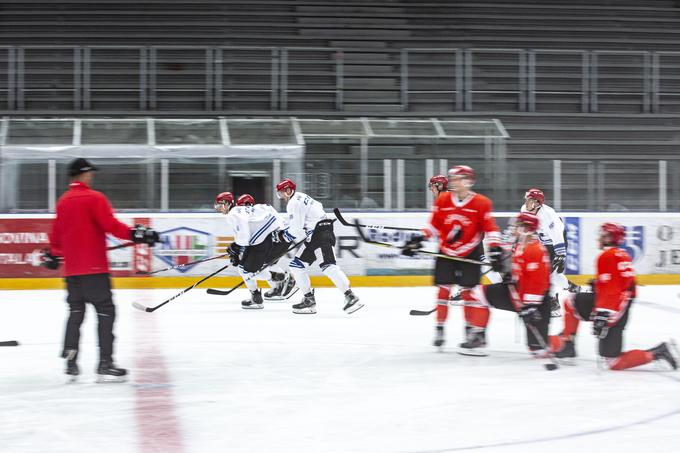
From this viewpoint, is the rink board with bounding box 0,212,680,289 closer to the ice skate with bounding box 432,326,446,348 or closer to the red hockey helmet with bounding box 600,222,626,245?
the ice skate with bounding box 432,326,446,348

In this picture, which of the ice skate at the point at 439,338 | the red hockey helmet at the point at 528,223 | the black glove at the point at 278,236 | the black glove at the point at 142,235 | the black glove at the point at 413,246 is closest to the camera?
the black glove at the point at 142,235

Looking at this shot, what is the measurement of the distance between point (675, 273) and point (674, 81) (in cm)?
614

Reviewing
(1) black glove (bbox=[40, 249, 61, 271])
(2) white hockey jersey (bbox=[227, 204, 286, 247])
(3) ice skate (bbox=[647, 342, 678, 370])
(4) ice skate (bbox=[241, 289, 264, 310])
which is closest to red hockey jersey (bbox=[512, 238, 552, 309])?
(3) ice skate (bbox=[647, 342, 678, 370])

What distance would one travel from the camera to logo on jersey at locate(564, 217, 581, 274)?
13.4 meters

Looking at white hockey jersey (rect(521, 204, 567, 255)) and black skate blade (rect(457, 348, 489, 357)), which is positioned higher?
white hockey jersey (rect(521, 204, 567, 255))

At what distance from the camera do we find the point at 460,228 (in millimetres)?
6844

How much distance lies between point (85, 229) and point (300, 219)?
4.37 m

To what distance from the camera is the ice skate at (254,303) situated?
407 inches

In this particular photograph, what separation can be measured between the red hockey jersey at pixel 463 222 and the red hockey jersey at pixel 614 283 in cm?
91

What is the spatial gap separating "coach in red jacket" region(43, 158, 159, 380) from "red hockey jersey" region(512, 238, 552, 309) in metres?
2.19

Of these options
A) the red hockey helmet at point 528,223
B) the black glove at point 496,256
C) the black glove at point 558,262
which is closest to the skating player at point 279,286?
the black glove at point 558,262

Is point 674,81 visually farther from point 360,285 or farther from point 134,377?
point 134,377

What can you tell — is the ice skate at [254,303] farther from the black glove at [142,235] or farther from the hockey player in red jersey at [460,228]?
the black glove at [142,235]

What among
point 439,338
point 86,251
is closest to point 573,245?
point 439,338
